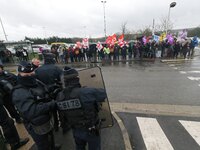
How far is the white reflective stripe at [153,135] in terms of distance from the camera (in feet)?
11.9

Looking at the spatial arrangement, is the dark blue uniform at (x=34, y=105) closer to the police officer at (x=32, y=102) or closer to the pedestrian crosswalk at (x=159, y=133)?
the police officer at (x=32, y=102)

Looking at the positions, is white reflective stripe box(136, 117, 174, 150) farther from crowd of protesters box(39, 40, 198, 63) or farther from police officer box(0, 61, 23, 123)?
crowd of protesters box(39, 40, 198, 63)

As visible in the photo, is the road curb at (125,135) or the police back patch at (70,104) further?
the road curb at (125,135)

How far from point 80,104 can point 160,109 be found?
3.86 meters

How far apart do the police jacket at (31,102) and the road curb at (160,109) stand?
10.9 ft

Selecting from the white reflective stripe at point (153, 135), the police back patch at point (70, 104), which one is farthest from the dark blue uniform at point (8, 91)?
the white reflective stripe at point (153, 135)

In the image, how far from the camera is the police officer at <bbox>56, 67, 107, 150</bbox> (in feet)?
7.77

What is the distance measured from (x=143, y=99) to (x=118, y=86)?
2063 mm

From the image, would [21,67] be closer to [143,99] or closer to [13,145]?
[13,145]

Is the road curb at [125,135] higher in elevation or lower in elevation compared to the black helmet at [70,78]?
lower

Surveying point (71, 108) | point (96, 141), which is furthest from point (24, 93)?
point (96, 141)

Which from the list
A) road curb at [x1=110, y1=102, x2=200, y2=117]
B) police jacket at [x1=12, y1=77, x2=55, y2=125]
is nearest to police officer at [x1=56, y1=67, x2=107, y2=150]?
police jacket at [x1=12, y1=77, x2=55, y2=125]

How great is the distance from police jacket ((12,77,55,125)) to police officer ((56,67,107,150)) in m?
0.26

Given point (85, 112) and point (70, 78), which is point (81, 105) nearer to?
point (85, 112)
